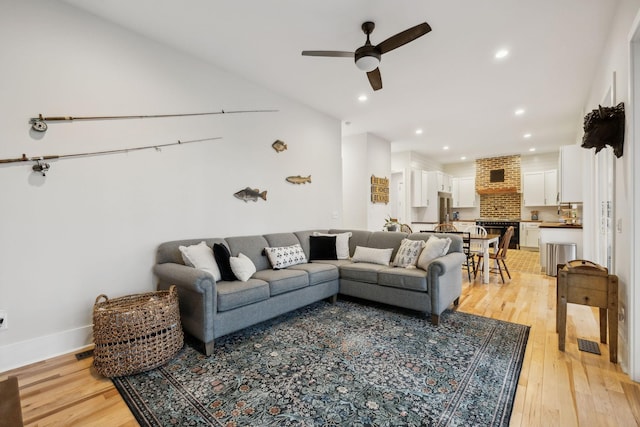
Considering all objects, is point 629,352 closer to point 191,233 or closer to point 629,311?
point 629,311

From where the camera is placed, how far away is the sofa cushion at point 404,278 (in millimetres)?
3043

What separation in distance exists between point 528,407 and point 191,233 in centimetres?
328

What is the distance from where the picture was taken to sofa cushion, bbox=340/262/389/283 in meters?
3.44

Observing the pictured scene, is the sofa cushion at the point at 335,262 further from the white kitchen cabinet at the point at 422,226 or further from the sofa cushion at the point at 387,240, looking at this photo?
the white kitchen cabinet at the point at 422,226

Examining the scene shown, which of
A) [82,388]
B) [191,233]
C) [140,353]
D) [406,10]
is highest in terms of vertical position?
[406,10]

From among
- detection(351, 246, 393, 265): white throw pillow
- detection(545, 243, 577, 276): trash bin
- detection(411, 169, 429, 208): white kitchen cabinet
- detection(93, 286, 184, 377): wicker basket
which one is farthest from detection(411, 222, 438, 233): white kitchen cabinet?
detection(93, 286, 184, 377): wicker basket

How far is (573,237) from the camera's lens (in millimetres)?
5016

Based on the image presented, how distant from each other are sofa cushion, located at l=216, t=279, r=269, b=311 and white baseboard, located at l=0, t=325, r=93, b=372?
123 centimetres

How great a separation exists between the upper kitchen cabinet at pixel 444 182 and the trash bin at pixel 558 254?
12.9 feet

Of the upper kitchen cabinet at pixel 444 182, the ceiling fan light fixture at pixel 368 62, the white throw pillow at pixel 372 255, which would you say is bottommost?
the white throw pillow at pixel 372 255

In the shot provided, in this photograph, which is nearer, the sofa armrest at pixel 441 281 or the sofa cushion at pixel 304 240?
the sofa armrest at pixel 441 281

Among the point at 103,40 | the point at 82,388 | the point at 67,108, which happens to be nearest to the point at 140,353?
the point at 82,388

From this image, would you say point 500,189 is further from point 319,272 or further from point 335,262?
point 319,272

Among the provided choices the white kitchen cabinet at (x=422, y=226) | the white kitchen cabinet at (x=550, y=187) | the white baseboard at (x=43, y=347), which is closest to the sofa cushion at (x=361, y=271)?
the white baseboard at (x=43, y=347)
